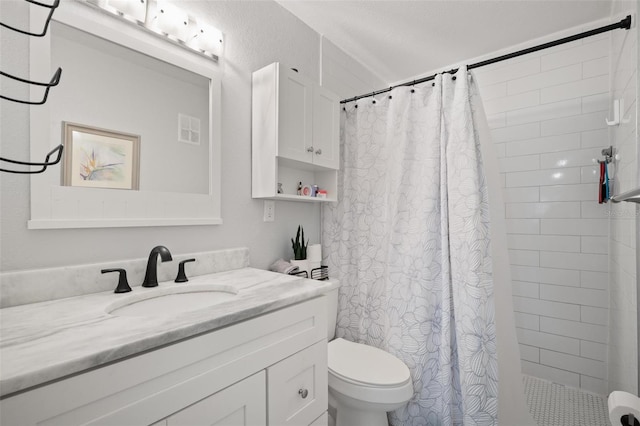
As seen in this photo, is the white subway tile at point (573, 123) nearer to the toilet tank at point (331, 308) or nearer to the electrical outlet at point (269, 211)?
the toilet tank at point (331, 308)

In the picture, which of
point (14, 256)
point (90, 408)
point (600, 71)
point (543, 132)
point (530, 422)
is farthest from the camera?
point (543, 132)

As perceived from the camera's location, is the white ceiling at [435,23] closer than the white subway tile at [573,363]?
Yes

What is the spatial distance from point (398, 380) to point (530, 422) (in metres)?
0.91

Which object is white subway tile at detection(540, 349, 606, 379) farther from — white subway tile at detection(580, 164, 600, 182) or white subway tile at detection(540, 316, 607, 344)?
white subway tile at detection(580, 164, 600, 182)

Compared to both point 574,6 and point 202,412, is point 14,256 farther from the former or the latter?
point 574,6

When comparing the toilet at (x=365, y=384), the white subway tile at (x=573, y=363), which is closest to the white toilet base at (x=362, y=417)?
the toilet at (x=365, y=384)

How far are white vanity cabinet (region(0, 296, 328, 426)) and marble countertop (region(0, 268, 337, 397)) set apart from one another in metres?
0.03

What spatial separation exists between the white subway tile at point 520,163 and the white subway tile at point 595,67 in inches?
25.8

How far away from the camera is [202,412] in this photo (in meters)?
0.82

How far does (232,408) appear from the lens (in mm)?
887

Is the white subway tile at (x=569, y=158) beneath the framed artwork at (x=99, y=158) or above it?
above

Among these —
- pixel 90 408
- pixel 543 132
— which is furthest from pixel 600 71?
pixel 90 408

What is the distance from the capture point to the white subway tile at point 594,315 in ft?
6.95

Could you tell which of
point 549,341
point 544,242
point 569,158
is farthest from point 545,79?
point 549,341
